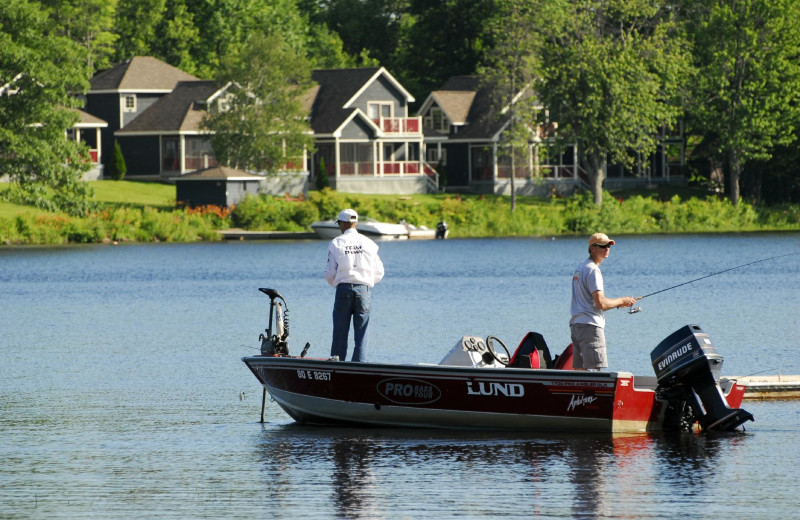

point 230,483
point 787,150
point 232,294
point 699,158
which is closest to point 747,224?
point 787,150

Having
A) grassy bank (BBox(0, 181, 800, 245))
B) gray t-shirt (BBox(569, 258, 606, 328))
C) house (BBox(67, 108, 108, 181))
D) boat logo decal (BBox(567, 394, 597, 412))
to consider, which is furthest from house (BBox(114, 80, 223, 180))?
gray t-shirt (BBox(569, 258, 606, 328))

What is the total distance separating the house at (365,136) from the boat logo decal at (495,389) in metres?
66.0

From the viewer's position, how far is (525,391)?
16.0m

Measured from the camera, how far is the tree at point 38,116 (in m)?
59.9

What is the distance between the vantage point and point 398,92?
88.3 m

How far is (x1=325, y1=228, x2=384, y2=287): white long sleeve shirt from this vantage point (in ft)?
55.5

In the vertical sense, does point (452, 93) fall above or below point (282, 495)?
above

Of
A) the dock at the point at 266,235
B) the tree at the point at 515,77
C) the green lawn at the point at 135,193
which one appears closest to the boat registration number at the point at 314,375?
the dock at the point at 266,235

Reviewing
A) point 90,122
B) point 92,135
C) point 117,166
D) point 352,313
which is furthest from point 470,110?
point 352,313

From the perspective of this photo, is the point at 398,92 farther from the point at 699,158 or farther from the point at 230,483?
the point at 230,483

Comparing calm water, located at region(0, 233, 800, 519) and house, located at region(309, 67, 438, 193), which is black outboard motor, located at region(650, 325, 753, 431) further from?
house, located at region(309, 67, 438, 193)

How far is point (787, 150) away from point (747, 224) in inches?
268

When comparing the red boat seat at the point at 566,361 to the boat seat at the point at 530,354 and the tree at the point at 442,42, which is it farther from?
the tree at the point at 442,42

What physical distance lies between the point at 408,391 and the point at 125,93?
7122 centimetres
